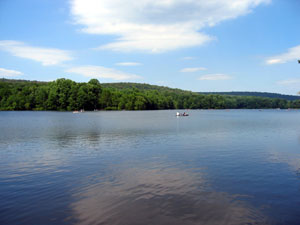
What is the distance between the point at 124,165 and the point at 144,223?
1079cm

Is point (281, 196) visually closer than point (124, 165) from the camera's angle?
Yes

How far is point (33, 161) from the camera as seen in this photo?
23.4m

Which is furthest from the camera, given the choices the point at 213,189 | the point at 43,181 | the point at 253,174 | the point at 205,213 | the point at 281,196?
the point at 253,174

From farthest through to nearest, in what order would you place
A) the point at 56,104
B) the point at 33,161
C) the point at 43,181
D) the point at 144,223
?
the point at 56,104
the point at 33,161
the point at 43,181
the point at 144,223

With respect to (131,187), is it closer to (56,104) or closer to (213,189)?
(213,189)

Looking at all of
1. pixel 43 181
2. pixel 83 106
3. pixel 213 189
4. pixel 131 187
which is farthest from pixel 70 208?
pixel 83 106

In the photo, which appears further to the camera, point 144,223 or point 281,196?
point 281,196

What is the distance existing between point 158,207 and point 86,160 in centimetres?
1252

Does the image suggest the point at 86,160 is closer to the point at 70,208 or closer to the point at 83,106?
the point at 70,208

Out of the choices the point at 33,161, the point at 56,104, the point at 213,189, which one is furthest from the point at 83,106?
the point at 213,189

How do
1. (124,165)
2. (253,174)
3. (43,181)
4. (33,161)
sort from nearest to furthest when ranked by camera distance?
(43,181)
(253,174)
(124,165)
(33,161)

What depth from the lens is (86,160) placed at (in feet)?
77.8

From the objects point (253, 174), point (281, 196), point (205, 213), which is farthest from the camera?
point (253, 174)

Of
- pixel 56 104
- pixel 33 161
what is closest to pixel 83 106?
pixel 56 104
